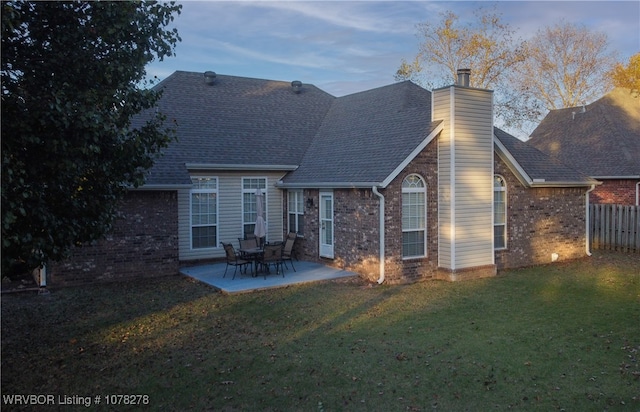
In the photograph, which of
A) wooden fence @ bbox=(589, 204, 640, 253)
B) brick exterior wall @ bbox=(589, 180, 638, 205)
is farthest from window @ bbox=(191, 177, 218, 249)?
brick exterior wall @ bbox=(589, 180, 638, 205)

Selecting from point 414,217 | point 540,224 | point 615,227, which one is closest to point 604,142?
point 615,227

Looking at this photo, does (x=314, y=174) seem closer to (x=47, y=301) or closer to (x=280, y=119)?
(x=280, y=119)

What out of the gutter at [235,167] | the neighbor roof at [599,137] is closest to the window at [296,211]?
the gutter at [235,167]

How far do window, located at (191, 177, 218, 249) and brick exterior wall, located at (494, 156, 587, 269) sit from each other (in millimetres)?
8905

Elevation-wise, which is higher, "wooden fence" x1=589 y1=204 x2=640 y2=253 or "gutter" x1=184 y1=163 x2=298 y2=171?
"gutter" x1=184 y1=163 x2=298 y2=171

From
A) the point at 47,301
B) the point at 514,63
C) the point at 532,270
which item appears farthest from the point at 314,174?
the point at 514,63

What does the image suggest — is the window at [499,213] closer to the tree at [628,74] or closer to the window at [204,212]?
the window at [204,212]

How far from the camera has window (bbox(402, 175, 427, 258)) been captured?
13766 millimetres

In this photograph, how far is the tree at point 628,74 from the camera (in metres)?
32.6

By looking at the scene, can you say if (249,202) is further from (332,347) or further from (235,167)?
(332,347)

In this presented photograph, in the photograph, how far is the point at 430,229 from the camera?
14102 mm

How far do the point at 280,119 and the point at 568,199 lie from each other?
35.3 ft

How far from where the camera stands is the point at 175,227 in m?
14.8

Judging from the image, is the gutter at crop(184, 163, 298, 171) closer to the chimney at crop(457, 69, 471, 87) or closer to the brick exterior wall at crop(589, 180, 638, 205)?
the chimney at crop(457, 69, 471, 87)
